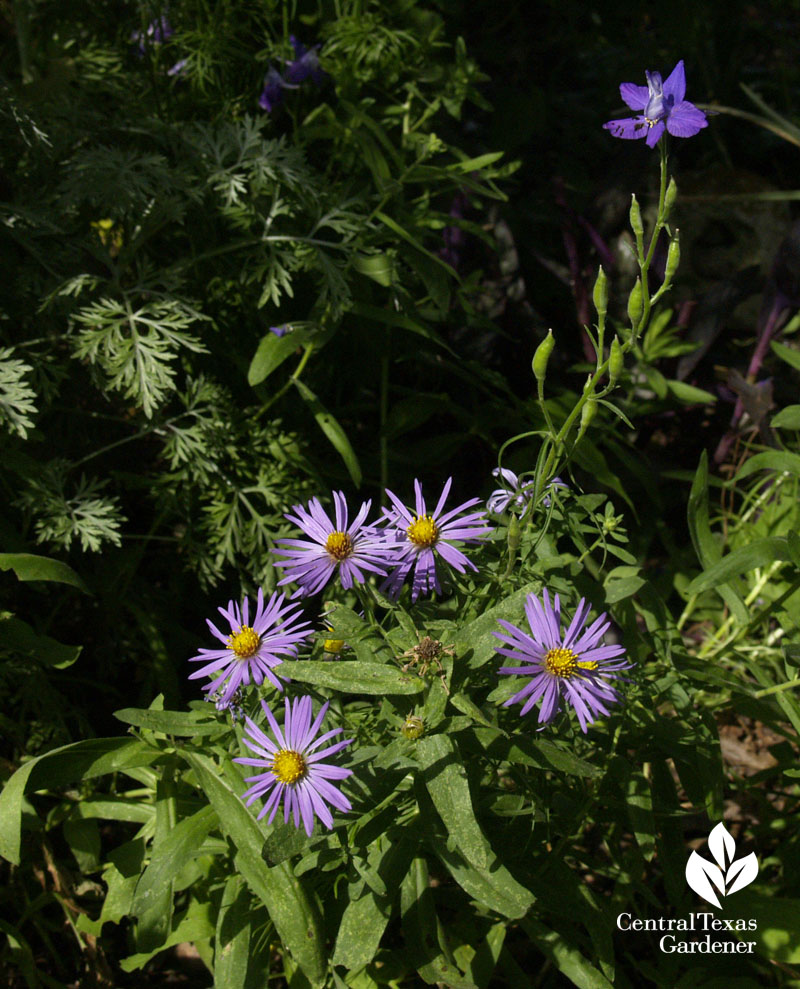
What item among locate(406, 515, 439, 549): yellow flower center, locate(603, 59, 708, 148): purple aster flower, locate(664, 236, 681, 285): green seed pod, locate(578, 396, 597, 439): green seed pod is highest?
locate(603, 59, 708, 148): purple aster flower

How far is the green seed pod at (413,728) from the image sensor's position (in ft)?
2.77

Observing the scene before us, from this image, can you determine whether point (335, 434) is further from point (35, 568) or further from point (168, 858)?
point (168, 858)

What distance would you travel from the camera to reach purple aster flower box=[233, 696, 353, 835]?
2.74 ft

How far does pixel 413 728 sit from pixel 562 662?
157mm

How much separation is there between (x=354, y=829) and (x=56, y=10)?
1.51m

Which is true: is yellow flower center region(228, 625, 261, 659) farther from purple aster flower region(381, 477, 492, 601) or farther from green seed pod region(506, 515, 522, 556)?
green seed pod region(506, 515, 522, 556)

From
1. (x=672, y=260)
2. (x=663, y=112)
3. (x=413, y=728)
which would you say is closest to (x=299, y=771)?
(x=413, y=728)

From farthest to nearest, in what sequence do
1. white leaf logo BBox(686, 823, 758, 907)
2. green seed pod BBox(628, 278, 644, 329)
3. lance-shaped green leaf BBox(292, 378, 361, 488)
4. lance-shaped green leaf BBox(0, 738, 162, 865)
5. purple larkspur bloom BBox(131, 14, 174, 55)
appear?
purple larkspur bloom BBox(131, 14, 174, 55) < lance-shaped green leaf BBox(292, 378, 361, 488) < white leaf logo BBox(686, 823, 758, 907) < lance-shaped green leaf BBox(0, 738, 162, 865) < green seed pod BBox(628, 278, 644, 329)

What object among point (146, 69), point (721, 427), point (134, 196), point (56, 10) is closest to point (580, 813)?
point (134, 196)

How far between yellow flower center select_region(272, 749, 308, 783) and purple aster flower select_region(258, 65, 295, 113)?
1122mm

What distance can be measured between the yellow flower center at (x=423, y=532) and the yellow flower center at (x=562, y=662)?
0.19m

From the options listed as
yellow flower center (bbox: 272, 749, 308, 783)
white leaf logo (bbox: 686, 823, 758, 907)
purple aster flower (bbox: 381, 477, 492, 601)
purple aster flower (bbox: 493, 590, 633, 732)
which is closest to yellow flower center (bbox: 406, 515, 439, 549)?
purple aster flower (bbox: 381, 477, 492, 601)

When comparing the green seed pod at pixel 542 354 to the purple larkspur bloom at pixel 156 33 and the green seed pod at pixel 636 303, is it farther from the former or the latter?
the purple larkspur bloom at pixel 156 33

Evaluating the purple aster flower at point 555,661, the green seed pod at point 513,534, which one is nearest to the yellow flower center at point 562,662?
the purple aster flower at point 555,661
